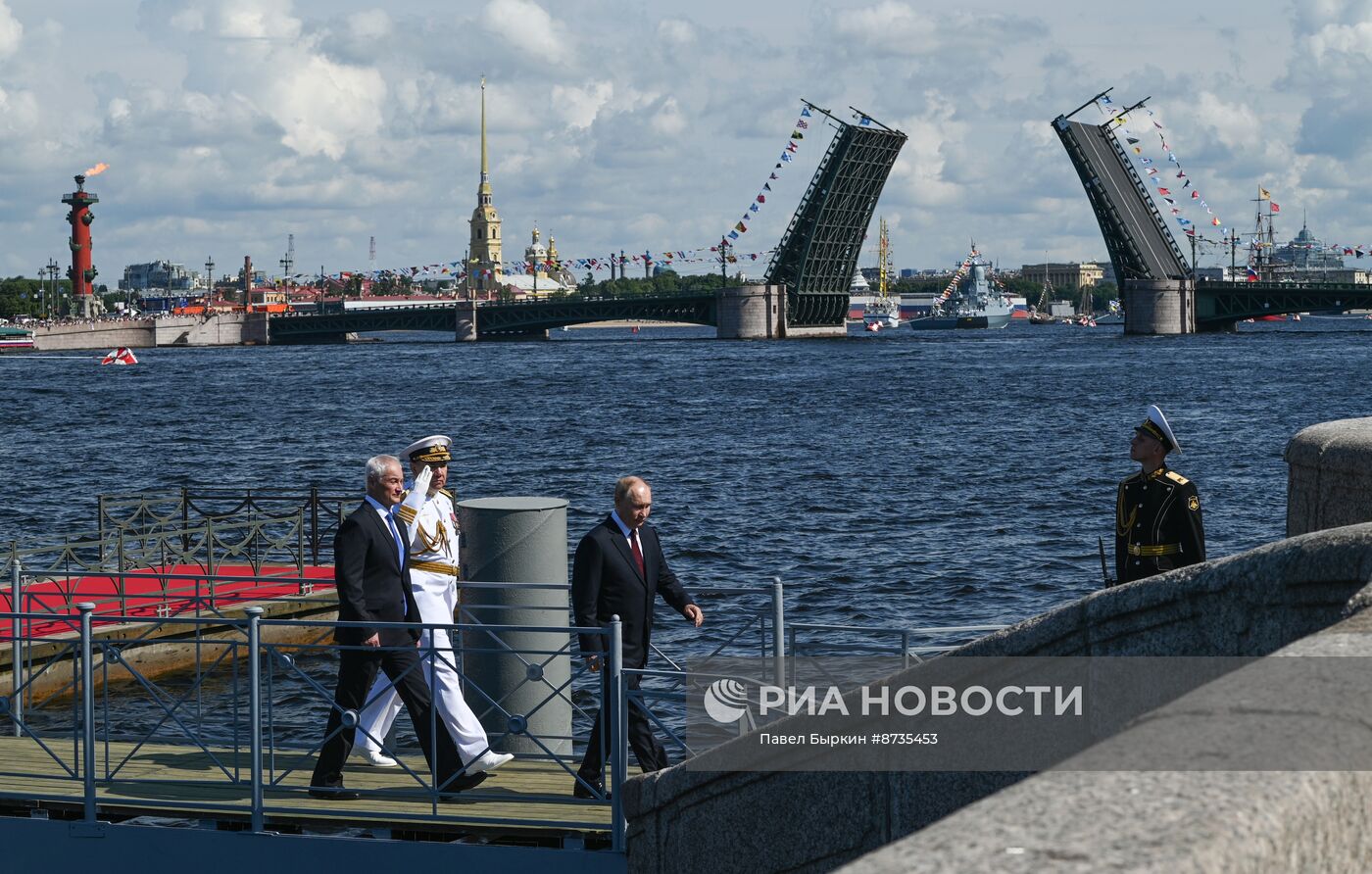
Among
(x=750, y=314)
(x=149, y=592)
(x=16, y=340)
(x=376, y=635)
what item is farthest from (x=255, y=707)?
(x=16, y=340)

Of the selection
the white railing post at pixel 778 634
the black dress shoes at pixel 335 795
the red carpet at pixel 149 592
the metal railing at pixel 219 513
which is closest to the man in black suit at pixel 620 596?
the white railing post at pixel 778 634

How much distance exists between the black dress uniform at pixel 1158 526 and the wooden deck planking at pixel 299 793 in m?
1.89

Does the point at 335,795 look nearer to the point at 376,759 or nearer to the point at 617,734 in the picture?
the point at 376,759

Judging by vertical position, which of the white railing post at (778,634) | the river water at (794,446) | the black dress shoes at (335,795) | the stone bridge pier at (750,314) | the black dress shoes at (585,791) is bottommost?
the river water at (794,446)

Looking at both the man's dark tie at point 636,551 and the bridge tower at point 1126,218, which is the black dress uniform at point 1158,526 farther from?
the bridge tower at point 1126,218

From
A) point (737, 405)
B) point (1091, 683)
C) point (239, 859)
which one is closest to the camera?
point (1091, 683)

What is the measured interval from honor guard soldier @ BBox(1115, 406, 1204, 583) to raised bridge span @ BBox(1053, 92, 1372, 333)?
175ft

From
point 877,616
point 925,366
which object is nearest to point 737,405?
point 925,366

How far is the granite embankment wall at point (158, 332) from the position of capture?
102062mm

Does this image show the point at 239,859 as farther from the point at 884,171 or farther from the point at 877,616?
the point at 884,171

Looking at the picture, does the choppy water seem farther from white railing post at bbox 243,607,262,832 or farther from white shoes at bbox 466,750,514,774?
white railing post at bbox 243,607,262,832

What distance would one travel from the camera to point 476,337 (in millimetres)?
105625

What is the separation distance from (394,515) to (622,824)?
4.50 ft

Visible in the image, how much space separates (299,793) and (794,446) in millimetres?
29058
